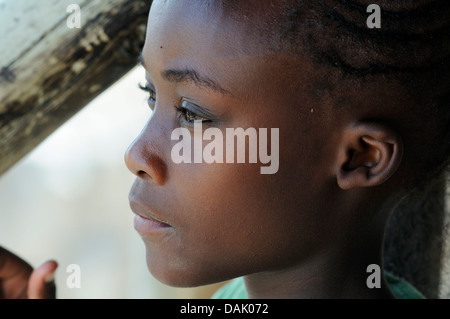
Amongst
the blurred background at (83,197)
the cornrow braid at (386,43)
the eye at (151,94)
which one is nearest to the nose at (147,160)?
the eye at (151,94)

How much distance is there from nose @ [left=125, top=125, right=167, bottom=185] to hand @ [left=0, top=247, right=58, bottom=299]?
0.47 metres

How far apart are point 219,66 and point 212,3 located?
0.12 meters

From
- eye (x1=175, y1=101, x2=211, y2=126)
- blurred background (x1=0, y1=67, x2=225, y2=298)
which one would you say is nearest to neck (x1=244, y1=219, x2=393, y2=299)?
eye (x1=175, y1=101, x2=211, y2=126)

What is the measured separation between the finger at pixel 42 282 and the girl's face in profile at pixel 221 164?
1.30ft

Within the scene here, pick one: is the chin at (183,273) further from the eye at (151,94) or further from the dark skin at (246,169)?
the eye at (151,94)

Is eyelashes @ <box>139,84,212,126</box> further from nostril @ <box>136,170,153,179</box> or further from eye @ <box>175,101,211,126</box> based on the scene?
nostril @ <box>136,170,153,179</box>

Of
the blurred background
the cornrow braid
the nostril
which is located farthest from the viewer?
the blurred background

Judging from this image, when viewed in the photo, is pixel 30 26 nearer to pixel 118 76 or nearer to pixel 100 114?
pixel 118 76

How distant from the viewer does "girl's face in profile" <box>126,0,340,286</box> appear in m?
1.15

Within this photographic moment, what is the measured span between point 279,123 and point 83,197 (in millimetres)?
2665

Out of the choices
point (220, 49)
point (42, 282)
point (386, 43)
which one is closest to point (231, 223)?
point (220, 49)

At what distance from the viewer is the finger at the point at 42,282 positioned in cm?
152

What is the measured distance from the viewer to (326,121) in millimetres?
1169

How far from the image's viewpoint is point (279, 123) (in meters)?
1.16
